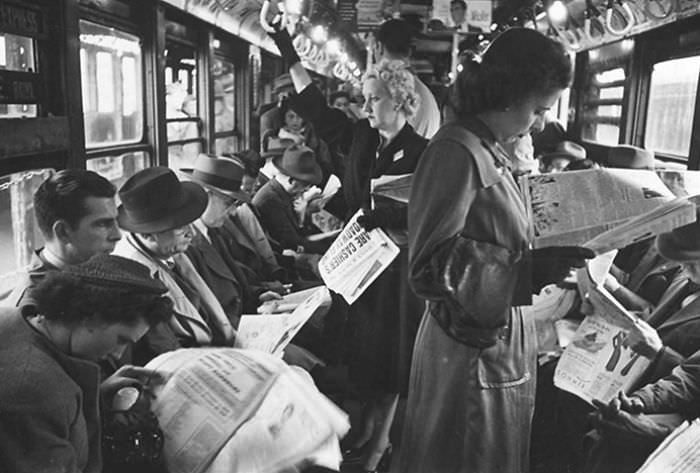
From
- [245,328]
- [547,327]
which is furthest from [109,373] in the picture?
[547,327]

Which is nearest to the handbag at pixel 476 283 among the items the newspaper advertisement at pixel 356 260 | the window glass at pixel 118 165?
the newspaper advertisement at pixel 356 260

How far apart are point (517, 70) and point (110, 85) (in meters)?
2.71

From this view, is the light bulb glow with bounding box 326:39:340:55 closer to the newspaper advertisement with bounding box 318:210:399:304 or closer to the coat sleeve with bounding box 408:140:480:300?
the newspaper advertisement with bounding box 318:210:399:304

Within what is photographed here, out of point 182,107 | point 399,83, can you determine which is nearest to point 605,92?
point 182,107

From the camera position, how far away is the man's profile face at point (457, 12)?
256 inches

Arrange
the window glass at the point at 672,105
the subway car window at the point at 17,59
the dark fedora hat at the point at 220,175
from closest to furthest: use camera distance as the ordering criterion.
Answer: the subway car window at the point at 17,59, the dark fedora hat at the point at 220,175, the window glass at the point at 672,105

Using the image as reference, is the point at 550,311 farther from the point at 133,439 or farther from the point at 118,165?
the point at 118,165

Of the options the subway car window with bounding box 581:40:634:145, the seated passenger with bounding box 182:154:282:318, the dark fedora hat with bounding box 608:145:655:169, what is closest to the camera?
the seated passenger with bounding box 182:154:282:318

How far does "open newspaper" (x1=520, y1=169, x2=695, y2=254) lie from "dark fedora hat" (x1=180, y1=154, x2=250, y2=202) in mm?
2169

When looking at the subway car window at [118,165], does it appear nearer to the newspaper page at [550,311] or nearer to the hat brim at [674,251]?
the newspaper page at [550,311]

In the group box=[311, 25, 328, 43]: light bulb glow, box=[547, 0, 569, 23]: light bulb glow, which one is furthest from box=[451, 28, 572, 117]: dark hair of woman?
box=[311, 25, 328, 43]: light bulb glow

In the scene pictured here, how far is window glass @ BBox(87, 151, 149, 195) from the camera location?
11.2 ft

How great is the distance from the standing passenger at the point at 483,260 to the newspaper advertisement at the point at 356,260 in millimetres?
515

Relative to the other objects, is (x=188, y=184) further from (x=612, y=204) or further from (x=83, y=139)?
(x=612, y=204)
